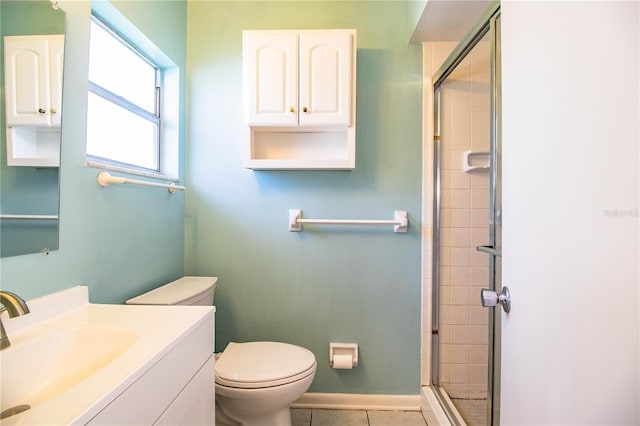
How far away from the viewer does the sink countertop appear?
486 mm

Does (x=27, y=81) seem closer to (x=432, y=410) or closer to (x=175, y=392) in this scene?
(x=175, y=392)

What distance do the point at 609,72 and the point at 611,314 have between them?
0.39 metres

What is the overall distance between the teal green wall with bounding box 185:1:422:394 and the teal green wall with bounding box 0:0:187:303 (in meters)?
0.28

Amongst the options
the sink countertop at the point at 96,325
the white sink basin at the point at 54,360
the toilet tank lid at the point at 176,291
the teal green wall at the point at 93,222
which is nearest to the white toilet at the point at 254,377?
the toilet tank lid at the point at 176,291

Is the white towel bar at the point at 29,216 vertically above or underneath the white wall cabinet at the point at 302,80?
underneath

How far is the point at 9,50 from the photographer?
0.76 meters

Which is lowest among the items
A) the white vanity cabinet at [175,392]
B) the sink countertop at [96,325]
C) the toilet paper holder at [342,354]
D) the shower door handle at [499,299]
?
the toilet paper holder at [342,354]

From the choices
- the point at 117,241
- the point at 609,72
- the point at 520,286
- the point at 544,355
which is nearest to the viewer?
the point at 609,72

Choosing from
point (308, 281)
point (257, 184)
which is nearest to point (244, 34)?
point (257, 184)

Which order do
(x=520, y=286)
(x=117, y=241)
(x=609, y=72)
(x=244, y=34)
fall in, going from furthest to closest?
1. (x=244, y=34)
2. (x=117, y=241)
3. (x=520, y=286)
4. (x=609, y=72)

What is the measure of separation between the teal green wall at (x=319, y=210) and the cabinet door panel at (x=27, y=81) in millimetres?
880

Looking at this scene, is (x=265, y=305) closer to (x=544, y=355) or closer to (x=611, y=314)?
(x=544, y=355)

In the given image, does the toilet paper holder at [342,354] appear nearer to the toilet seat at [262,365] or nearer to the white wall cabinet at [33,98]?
the toilet seat at [262,365]

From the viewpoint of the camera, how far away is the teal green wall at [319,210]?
1.69 m
